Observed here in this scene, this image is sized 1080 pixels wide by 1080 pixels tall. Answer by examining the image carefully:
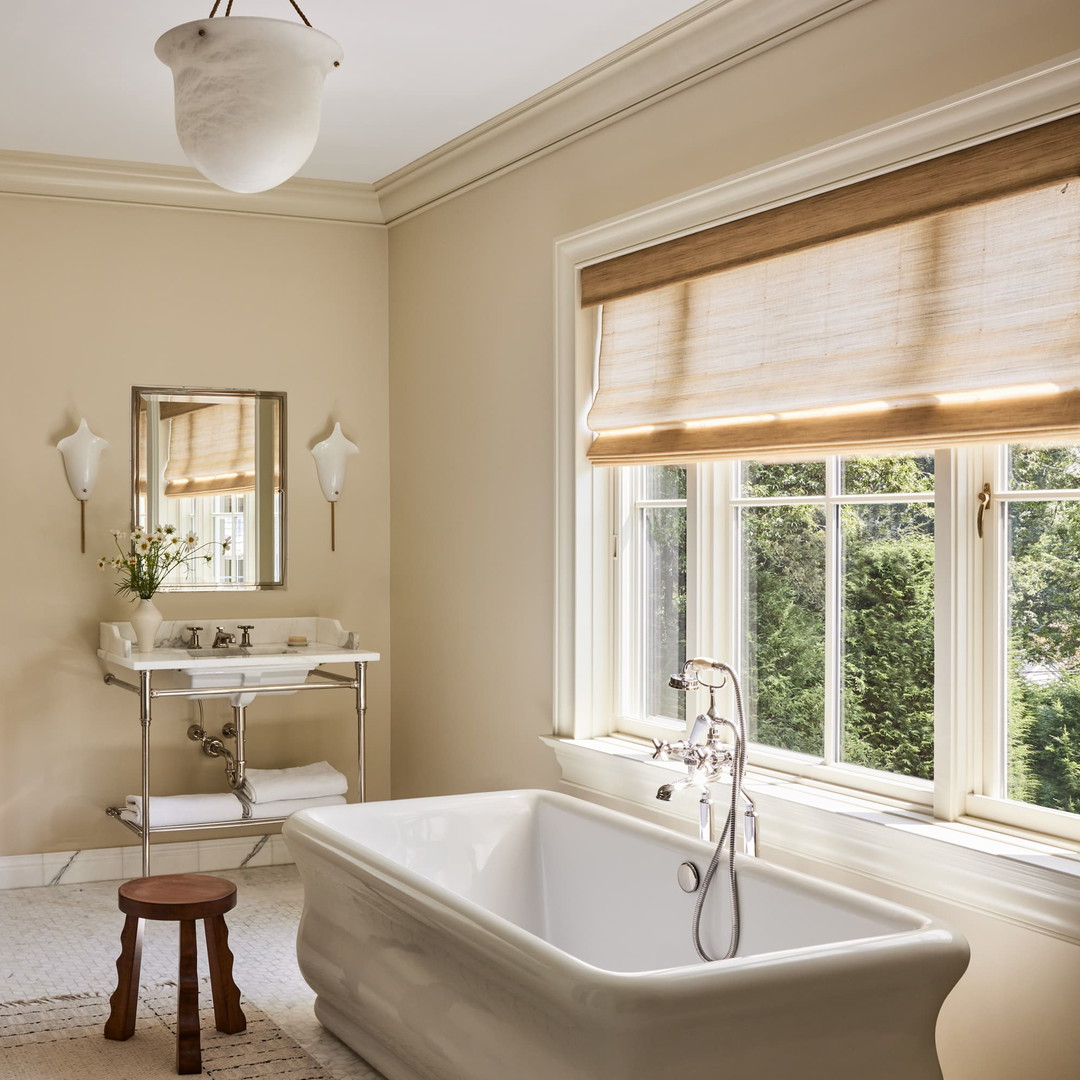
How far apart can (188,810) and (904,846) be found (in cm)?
261

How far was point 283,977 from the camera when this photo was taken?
354 centimetres

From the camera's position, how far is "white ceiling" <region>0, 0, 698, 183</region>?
3.16m

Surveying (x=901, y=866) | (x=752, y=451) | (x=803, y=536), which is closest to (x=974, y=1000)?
(x=901, y=866)

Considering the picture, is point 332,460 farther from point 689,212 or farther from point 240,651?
point 689,212

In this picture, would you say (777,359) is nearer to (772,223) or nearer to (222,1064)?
(772,223)

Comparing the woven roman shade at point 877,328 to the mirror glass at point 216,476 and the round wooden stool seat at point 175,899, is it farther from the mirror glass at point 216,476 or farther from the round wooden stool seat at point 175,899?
the mirror glass at point 216,476

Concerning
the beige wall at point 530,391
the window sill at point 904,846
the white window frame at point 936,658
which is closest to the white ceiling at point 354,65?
the beige wall at point 530,391

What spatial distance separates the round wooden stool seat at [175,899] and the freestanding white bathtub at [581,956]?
0.70ft

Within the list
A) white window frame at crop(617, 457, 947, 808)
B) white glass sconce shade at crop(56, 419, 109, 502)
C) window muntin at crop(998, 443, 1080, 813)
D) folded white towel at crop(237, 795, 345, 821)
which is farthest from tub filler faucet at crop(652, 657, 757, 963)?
white glass sconce shade at crop(56, 419, 109, 502)

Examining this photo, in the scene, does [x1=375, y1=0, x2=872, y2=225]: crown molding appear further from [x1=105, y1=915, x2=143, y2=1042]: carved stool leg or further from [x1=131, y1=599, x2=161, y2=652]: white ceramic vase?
[x1=105, y1=915, x2=143, y2=1042]: carved stool leg

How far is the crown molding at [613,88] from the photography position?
2.94 meters

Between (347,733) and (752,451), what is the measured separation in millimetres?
2540

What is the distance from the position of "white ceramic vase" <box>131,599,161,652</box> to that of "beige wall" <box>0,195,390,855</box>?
300 millimetres

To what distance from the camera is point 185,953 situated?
9.54ft
